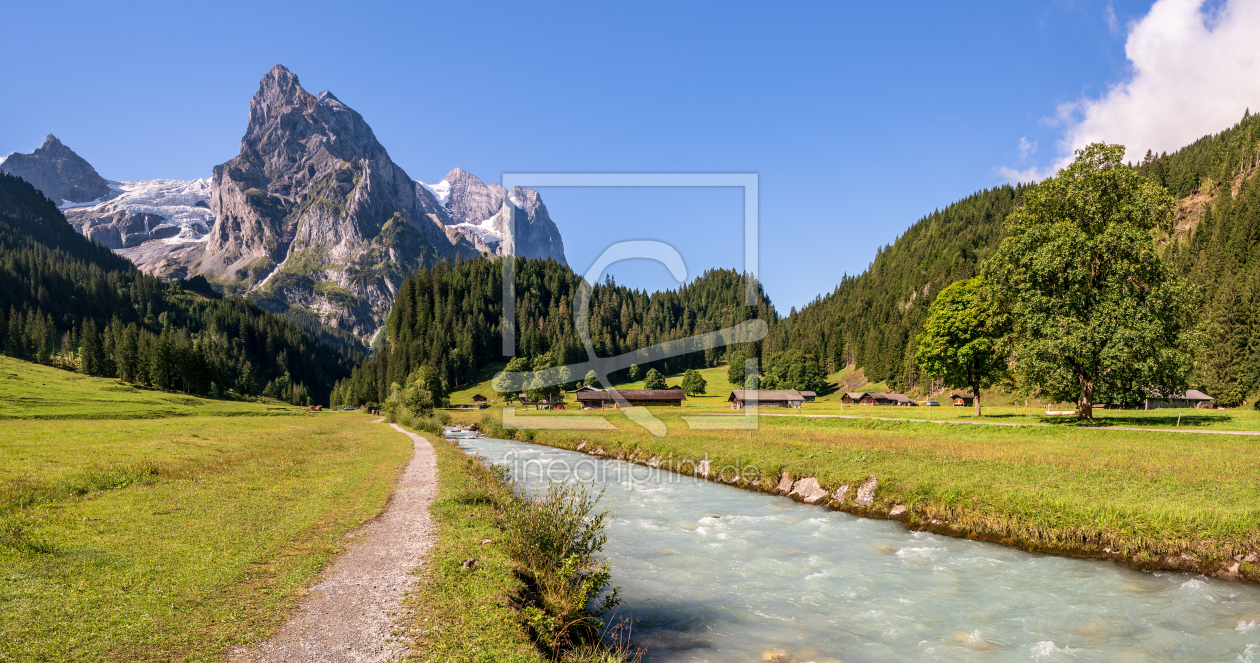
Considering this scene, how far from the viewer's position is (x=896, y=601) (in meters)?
14.3

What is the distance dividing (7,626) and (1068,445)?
130 ft

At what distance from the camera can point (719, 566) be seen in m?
17.3

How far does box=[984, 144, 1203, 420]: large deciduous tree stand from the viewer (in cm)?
3359

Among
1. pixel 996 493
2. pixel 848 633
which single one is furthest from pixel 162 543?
pixel 996 493

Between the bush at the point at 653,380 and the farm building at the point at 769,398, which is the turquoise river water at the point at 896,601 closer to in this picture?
the farm building at the point at 769,398

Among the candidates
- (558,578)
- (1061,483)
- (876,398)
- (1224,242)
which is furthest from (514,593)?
(1224,242)

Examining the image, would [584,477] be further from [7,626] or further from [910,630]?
[7,626]

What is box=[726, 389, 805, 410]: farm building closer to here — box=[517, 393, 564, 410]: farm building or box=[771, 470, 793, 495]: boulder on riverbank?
box=[517, 393, 564, 410]: farm building

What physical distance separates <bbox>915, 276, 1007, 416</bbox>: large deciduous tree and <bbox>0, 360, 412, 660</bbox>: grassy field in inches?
2076

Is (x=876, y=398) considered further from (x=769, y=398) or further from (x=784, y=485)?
(x=784, y=485)

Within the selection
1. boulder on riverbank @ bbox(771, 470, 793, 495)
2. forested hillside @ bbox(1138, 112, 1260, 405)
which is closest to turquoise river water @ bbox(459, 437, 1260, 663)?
boulder on riverbank @ bbox(771, 470, 793, 495)

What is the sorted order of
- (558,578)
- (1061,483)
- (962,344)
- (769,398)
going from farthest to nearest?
(769,398) → (962,344) → (1061,483) → (558,578)

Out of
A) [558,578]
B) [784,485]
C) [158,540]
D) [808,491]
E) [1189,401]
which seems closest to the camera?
[558,578]

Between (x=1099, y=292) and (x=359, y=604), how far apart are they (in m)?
47.6
